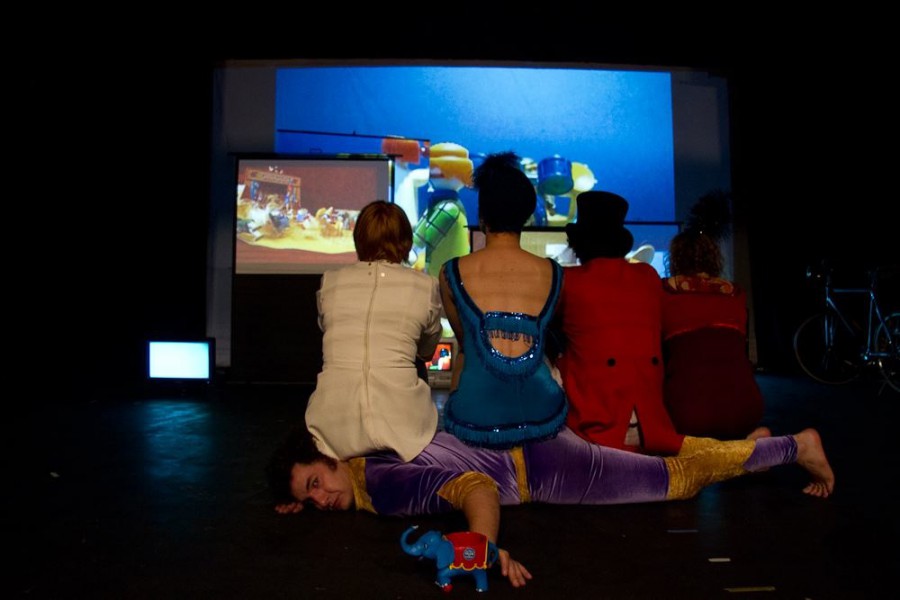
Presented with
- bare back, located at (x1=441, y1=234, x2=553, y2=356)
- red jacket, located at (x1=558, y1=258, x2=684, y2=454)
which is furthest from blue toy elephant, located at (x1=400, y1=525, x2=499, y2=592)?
red jacket, located at (x1=558, y1=258, x2=684, y2=454)

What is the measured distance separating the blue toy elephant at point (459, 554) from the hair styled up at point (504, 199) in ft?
3.05

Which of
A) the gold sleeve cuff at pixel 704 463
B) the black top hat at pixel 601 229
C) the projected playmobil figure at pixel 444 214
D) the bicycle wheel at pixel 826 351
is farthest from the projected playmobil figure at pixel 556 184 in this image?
the gold sleeve cuff at pixel 704 463

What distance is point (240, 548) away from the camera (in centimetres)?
193

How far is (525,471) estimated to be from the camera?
217 centimetres

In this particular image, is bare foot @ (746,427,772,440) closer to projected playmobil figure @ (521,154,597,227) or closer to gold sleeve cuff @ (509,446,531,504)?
gold sleeve cuff @ (509,446,531,504)

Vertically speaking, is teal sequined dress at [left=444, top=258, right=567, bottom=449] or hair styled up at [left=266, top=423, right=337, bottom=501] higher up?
teal sequined dress at [left=444, top=258, right=567, bottom=449]

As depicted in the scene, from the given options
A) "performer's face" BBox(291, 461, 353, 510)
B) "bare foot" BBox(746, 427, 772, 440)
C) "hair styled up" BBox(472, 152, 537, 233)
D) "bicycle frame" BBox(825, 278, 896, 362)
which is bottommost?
"performer's face" BBox(291, 461, 353, 510)

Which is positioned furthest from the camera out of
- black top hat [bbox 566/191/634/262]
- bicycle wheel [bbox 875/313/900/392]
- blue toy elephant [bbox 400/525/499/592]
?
bicycle wheel [bbox 875/313/900/392]

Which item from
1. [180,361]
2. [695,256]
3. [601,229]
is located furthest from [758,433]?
[180,361]

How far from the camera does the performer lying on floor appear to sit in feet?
6.78

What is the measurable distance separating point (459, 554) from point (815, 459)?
1.26 m

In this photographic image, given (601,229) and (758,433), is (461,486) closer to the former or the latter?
(601,229)

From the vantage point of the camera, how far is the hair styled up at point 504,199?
2.21 meters

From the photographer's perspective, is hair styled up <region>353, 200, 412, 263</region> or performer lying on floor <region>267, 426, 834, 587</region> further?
hair styled up <region>353, 200, 412, 263</region>
